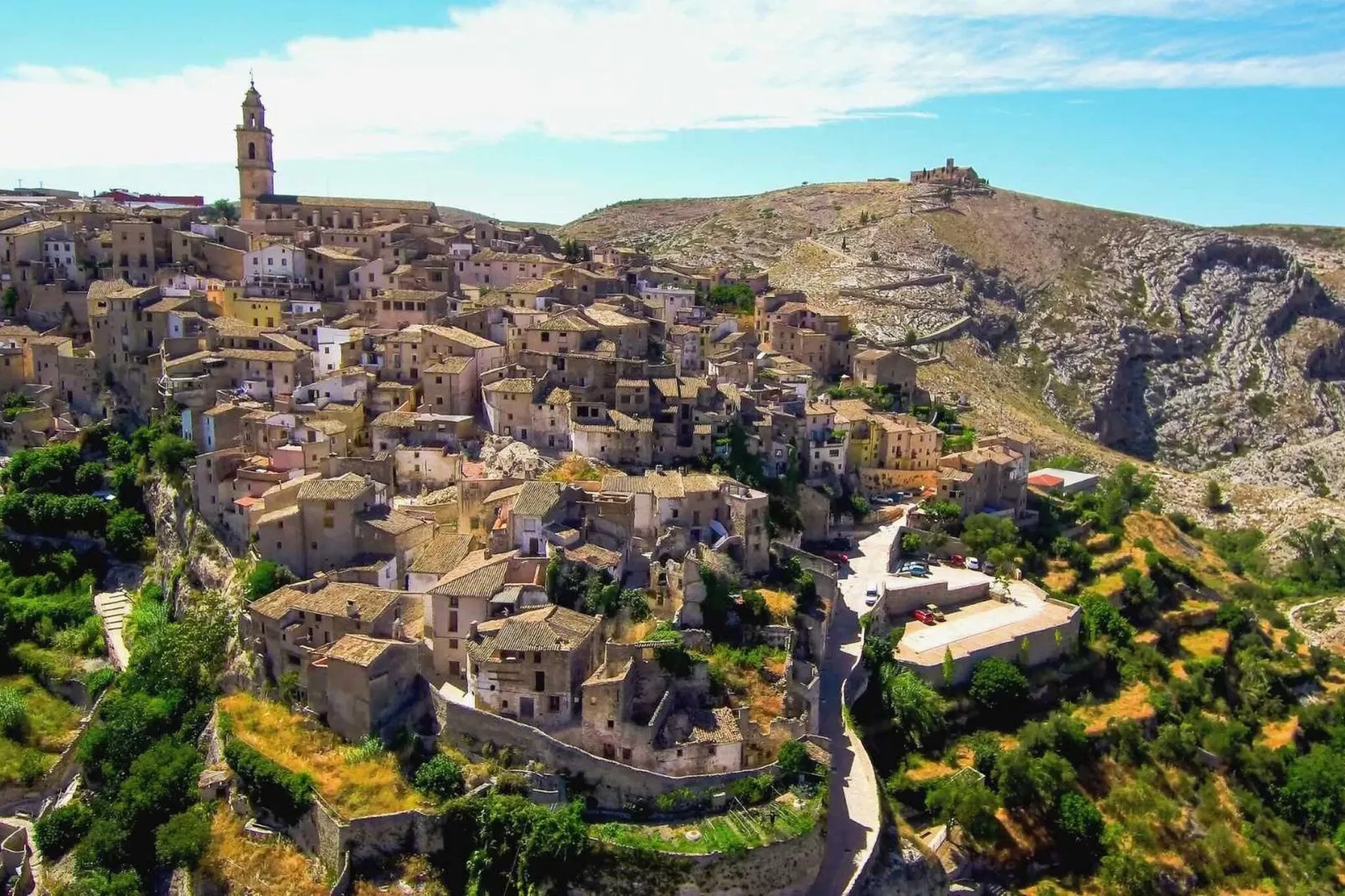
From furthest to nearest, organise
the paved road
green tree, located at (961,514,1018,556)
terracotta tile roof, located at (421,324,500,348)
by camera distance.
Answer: green tree, located at (961,514,1018,556), terracotta tile roof, located at (421,324,500,348), the paved road

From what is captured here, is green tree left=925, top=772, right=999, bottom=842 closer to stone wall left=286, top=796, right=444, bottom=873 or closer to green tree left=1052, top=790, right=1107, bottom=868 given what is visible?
green tree left=1052, top=790, right=1107, bottom=868

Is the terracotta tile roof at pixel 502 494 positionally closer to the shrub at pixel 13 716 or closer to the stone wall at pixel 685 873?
the stone wall at pixel 685 873

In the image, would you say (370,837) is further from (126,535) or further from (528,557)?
(126,535)

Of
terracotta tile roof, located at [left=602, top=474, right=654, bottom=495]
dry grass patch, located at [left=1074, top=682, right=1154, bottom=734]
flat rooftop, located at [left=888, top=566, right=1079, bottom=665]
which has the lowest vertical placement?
dry grass patch, located at [left=1074, top=682, right=1154, bottom=734]

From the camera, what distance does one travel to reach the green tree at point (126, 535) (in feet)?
139

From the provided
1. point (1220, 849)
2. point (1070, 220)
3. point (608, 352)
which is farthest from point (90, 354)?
point (1070, 220)

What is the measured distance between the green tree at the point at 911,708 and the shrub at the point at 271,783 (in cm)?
1930

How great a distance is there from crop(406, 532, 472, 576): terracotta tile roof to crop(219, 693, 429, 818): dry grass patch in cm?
578

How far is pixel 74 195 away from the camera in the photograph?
8581 cm

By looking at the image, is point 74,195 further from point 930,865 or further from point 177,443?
point 930,865

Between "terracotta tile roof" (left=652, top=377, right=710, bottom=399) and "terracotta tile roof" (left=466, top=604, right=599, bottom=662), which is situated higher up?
"terracotta tile roof" (left=652, top=377, right=710, bottom=399)

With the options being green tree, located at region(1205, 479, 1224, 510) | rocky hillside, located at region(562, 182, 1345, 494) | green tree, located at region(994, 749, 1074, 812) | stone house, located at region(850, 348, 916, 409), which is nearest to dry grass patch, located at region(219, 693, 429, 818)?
green tree, located at region(994, 749, 1074, 812)

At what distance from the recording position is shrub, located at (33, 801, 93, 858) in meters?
30.4

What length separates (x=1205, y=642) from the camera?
164ft
